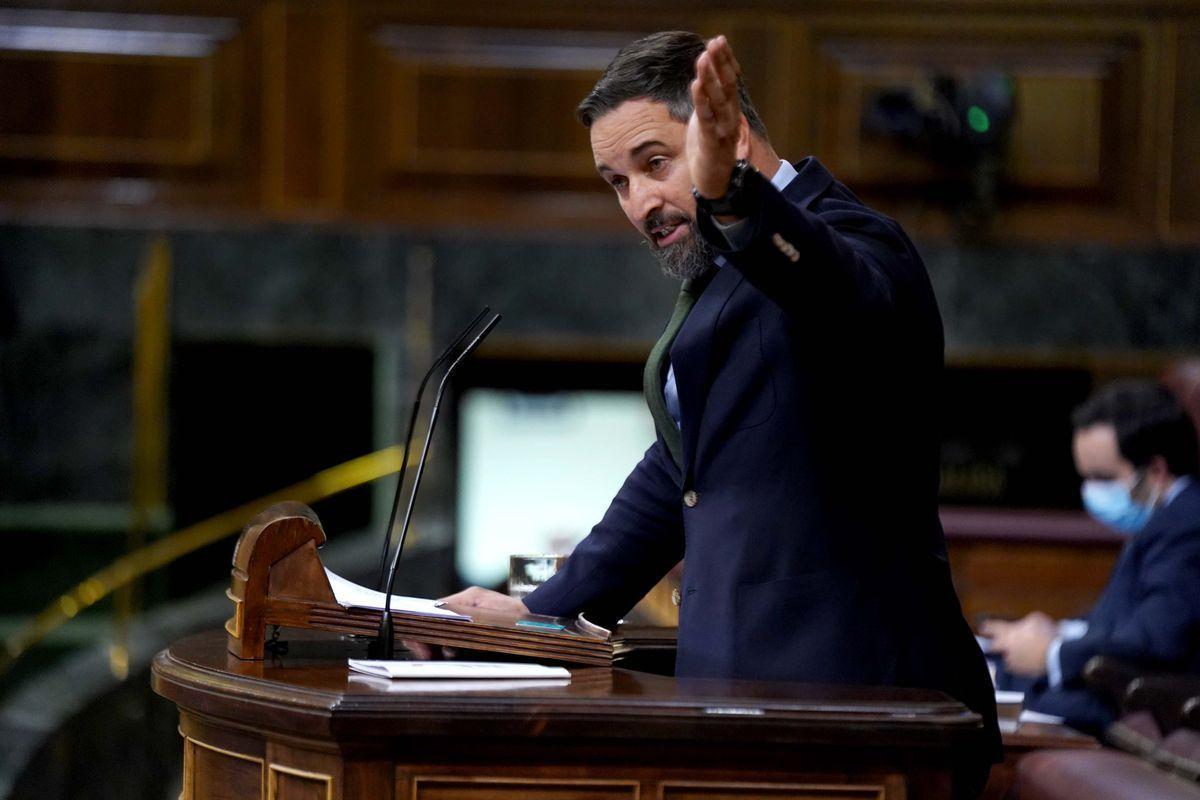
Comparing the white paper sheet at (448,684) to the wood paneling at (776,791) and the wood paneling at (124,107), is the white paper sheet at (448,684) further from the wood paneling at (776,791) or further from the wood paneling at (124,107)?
the wood paneling at (124,107)

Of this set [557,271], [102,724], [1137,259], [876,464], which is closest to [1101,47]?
[1137,259]

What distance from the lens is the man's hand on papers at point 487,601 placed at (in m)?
1.88

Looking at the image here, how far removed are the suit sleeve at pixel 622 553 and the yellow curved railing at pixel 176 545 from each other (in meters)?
2.02

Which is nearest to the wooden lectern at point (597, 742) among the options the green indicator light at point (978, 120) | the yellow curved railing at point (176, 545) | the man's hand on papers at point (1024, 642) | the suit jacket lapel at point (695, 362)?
the suit jacket lapel at point (695, 362)

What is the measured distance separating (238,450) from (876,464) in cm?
455

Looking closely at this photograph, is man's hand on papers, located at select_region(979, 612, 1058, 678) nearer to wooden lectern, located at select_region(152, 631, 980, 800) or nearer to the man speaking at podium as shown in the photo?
the man speaking at podium

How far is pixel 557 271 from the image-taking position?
18.5 feet

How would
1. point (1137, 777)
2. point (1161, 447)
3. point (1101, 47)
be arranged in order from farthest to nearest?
1. point (1101, 47)
2. point (1161, 447)
3. point (1137, 777)

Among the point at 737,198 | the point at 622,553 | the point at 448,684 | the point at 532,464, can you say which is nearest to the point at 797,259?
the point at 737,198

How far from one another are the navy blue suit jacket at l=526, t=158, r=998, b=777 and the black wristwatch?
83mm

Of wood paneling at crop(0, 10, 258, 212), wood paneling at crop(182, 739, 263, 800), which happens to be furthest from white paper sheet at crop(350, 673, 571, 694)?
wood paneling at crop(0, 10, 258, 212)

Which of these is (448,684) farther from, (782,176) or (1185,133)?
(1185,133)

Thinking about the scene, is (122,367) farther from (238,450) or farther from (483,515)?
(483,515)

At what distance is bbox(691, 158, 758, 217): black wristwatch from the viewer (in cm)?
146
